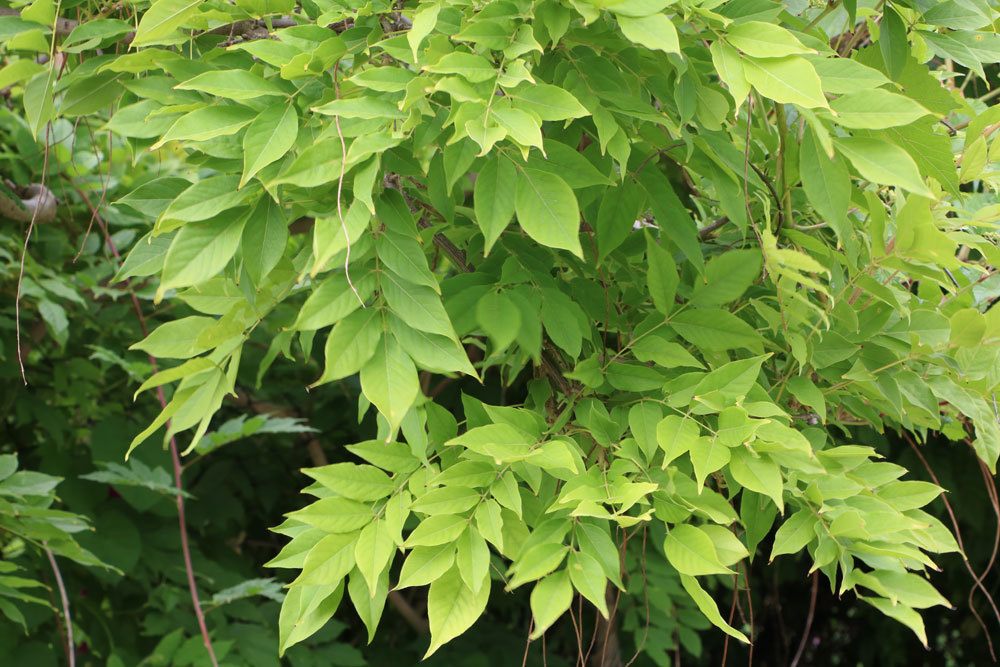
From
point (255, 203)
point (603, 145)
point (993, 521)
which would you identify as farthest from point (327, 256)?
point (993, 521)

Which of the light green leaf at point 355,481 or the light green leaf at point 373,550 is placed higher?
the light green leaf at point 355,481

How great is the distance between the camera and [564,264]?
97cm

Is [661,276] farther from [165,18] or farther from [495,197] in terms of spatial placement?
[165,18]

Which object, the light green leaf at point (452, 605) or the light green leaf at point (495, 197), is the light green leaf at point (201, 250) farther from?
the light green leaf at point (452, 605)

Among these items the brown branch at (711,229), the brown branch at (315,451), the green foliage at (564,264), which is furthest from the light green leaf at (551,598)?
the brown branch at (315,451)

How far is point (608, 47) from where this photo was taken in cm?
81

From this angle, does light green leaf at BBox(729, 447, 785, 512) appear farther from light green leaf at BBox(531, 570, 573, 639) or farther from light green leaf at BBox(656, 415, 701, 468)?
light green leaf at BBox(531, 570, 573, 639)

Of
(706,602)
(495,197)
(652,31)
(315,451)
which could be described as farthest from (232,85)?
(315,451)

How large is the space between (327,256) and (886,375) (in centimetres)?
56

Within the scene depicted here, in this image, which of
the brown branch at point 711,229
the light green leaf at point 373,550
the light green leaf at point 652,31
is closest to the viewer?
the light green leaf at point 652,31

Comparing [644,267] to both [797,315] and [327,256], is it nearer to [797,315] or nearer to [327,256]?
[797,315]

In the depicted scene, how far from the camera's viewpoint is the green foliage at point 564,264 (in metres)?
0.71

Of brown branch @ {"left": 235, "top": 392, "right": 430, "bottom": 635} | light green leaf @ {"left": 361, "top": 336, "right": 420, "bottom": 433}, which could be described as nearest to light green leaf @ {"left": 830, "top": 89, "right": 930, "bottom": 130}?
light green leaf @ {"left": 361, "top": 336, "right": 420, "bottom": 433}

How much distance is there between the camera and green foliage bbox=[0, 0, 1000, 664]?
0.71 metres
